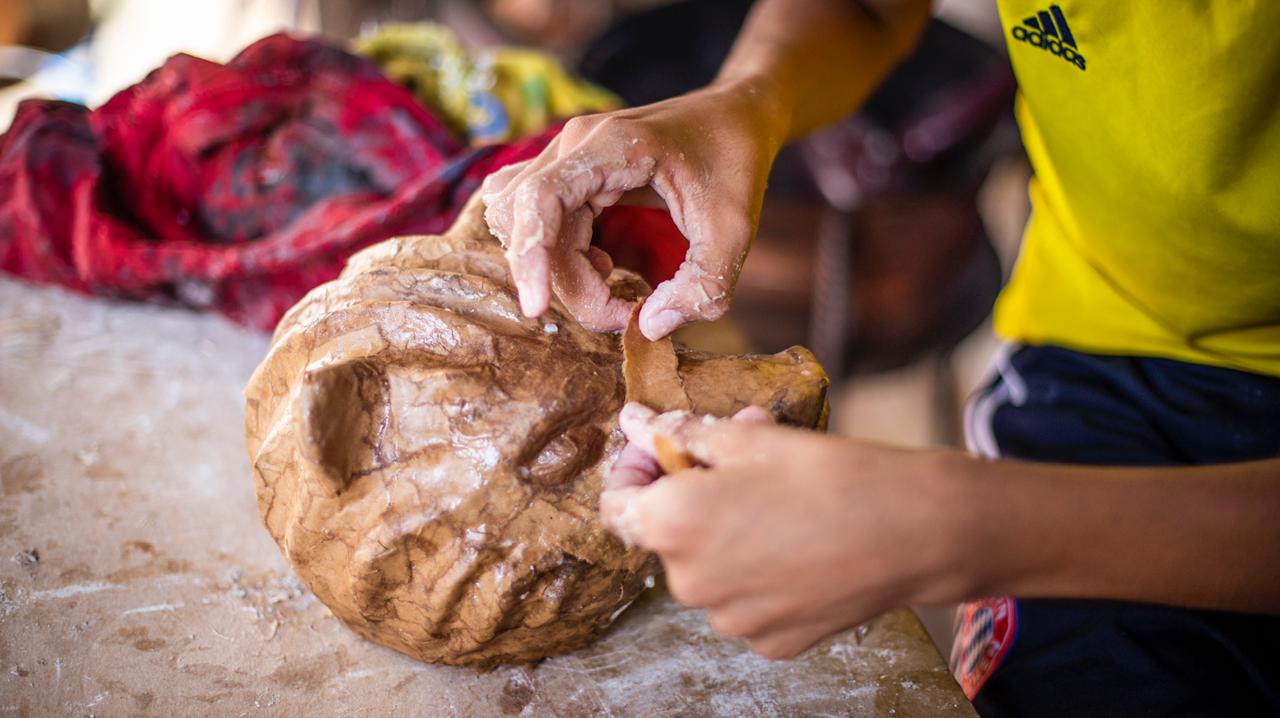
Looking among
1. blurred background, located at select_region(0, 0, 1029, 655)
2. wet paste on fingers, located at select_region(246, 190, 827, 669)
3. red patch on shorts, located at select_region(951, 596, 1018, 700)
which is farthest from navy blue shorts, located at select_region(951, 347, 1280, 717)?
blurred background, located at select_region(0, 0, 1029, 655)

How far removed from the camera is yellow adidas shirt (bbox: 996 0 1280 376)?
1.20 m

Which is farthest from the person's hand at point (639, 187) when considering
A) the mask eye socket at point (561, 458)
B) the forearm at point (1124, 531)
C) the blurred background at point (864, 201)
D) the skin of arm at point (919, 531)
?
the blurred background at point (864, 201)

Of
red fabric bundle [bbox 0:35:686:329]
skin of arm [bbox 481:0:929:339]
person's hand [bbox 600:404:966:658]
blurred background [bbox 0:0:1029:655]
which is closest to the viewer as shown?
person's hand [bbox 600:404:966:658]

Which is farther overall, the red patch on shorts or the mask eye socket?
the red patch on shorts

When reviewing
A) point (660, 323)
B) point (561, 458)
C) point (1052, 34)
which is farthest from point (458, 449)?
point (1052, 34)

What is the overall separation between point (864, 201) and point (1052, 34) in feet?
6.10

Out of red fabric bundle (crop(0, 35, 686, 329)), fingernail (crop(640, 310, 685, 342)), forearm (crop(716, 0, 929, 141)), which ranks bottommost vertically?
red fabric bundle (crop(0, 35, 686, 329))

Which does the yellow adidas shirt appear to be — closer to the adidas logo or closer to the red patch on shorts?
the adidas logo

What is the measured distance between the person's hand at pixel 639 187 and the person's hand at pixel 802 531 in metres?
0.32

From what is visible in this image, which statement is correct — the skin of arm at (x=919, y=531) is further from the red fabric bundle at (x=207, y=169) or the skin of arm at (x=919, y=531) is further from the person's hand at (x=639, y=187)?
the red fabric bundle at (x=207, y=169)

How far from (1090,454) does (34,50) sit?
4225mm

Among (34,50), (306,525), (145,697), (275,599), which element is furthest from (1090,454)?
(34,50)

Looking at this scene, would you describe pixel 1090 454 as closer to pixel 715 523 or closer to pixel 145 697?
pixel 715 523

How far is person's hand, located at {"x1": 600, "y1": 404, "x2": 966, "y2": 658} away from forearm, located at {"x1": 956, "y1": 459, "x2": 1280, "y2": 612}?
0.04m
